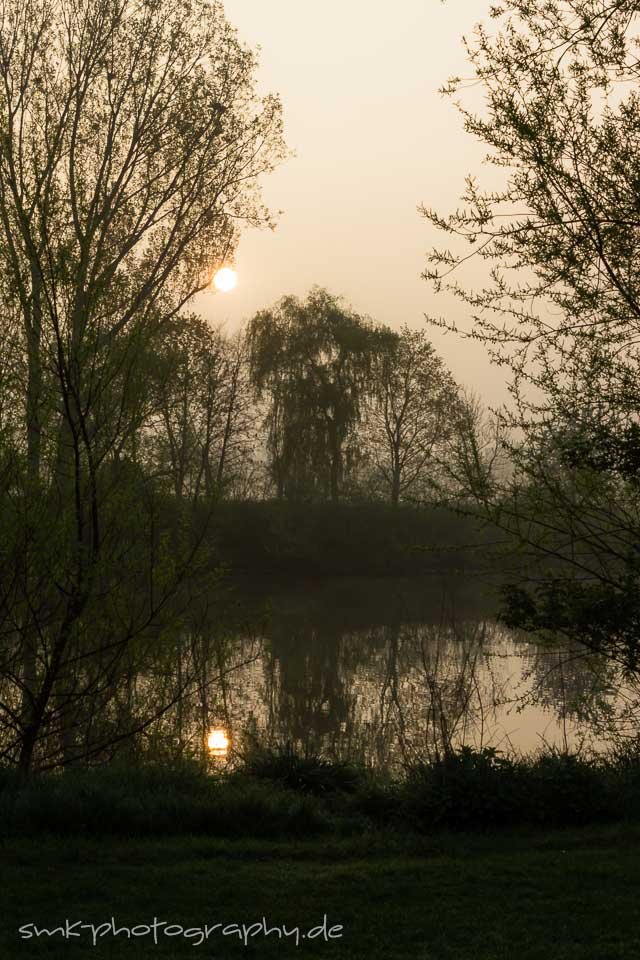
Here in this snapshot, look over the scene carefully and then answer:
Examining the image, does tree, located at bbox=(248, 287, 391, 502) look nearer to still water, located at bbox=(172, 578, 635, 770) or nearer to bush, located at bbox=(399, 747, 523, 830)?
still water, located at bbox=(172, 578, 635, 770)

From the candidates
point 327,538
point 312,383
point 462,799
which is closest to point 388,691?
point 462,799

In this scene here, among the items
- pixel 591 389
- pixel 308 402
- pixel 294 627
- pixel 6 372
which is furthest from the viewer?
pixel 308 402

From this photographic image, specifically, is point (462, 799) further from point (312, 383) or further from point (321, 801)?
point (312, 383)

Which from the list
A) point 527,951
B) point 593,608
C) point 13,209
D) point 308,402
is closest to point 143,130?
point 13,209

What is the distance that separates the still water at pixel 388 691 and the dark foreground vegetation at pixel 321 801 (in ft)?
2.21

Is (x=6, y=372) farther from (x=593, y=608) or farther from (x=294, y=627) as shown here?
(x=294, y=627)

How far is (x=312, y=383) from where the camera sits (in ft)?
146

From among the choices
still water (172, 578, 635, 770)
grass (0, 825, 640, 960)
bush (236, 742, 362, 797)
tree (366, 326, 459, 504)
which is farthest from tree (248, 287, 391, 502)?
grass (0, 825, 640, 960)

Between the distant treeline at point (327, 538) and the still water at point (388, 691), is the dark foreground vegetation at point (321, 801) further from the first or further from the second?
the distant treeline at point (327, 538)

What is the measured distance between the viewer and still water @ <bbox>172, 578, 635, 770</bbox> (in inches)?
383

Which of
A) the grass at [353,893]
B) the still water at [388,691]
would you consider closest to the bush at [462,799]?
the grass at [353,893]

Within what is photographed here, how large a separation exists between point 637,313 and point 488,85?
6.95ft

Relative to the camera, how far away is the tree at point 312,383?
43.6 meters

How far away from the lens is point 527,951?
438 centimetres
